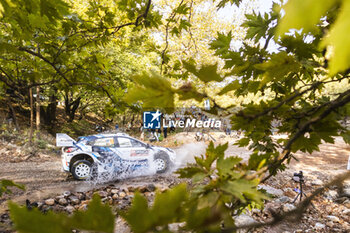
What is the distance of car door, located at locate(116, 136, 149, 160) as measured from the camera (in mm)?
6145

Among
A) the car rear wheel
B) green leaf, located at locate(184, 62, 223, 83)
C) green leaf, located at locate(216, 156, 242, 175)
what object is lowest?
the car rear wheel

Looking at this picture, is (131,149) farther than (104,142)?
Yes

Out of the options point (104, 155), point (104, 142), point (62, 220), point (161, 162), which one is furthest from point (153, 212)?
point (161, 162)

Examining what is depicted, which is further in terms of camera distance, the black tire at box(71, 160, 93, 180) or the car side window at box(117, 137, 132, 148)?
the car side window at box(117, 137, 132, 148)

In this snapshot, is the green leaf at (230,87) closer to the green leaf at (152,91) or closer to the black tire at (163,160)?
the green leaf at (152,91)

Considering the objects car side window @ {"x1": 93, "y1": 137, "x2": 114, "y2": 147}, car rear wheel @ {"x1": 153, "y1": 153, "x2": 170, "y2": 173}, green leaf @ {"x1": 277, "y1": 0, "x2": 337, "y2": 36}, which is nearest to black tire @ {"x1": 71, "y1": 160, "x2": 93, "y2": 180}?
car side window @ {"x1": 93, "y1": 137, "x2": 114, "y2": 147}

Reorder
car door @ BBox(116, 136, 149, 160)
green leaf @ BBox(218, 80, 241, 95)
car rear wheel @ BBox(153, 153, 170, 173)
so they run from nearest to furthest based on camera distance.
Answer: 1. green leaf @ BBox(218, 80, 241, 95)
2. car door @ BBox(116, 136, 149, 160)
3. car rear wheel @ BBox(153, 153, 170, 173)

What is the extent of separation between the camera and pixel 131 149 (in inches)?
246

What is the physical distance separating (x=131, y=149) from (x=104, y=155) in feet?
2.71

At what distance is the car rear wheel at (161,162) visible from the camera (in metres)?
6.69

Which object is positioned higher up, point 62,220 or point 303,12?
point 303,12

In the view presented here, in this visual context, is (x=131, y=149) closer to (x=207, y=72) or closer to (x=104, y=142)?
(x=104, y=142)

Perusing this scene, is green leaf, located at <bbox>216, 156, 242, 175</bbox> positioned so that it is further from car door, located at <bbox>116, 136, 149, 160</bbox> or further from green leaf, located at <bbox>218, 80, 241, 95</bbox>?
car door, located at <bbox>116, 136, 149, 160</bbox>

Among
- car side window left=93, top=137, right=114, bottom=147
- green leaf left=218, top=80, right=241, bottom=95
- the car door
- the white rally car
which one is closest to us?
green leaf left=218, top=80, right=241, bottom=95
